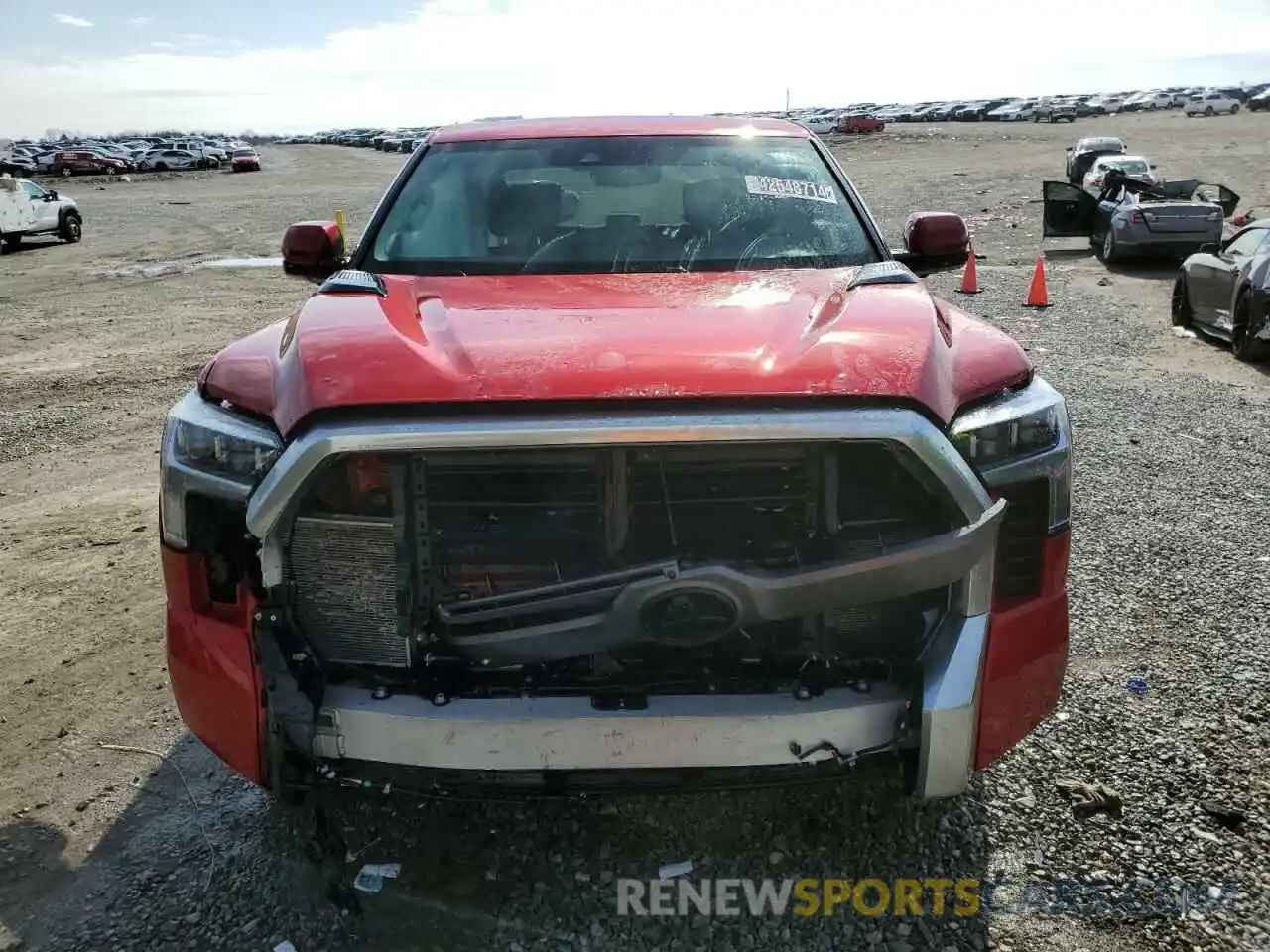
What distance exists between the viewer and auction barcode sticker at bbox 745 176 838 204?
388 cm

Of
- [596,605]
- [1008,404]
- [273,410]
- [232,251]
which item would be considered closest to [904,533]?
[1008,404]

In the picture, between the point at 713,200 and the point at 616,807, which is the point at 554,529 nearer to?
the point at 616,807

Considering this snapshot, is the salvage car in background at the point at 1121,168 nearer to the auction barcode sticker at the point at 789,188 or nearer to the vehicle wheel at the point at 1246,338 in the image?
the vehicle wheel at the point at 1246,338

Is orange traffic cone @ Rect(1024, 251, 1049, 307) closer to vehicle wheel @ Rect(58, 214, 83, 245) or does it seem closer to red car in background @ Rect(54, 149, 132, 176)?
vehicle wheel @ Rect(58, 214, 83, 245)

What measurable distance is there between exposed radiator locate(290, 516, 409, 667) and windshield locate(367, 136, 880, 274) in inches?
51.4

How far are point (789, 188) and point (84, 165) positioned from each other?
59565 mm

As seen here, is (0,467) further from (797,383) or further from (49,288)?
(49,288)

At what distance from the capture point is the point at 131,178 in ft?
166

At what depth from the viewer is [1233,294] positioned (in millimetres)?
9992

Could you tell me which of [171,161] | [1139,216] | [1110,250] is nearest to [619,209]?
[1139,216]

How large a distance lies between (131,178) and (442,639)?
180ft

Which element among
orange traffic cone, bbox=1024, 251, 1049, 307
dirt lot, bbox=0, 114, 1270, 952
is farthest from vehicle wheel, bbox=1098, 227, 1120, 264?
dirt lot, bbox=0, 114, 1270, 952

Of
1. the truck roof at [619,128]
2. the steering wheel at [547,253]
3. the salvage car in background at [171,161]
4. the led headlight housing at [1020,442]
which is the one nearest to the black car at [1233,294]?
the truck roof at [619,128]

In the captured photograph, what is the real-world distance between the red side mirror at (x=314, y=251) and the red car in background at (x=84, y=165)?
57342 millimetres
